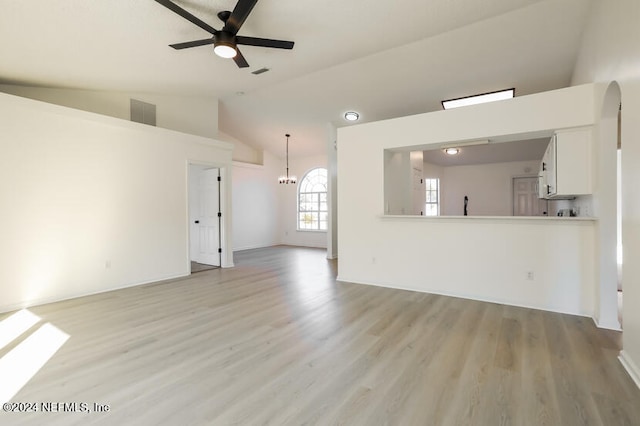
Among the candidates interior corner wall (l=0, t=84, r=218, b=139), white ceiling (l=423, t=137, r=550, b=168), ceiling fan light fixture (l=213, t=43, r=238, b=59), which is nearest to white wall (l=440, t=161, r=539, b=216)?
white ceiling (l=423, t=137, r=550, b=168)

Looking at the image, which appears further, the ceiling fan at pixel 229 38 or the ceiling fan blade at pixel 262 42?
the ceiling fan blade at pixel 262 42

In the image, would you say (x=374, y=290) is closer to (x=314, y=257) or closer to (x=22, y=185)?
(x=314, y=257)

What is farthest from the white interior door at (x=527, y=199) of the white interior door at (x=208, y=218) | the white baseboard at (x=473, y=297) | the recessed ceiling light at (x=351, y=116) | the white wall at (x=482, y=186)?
the white interior door at (x=208, y=218)

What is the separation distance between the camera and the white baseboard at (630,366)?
2.12 m

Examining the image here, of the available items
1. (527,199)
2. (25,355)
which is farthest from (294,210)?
(25,355)


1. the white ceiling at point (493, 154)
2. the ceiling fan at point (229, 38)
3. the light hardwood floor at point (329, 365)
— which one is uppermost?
the ceiling fan at point (229, 38)

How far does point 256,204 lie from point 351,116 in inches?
168

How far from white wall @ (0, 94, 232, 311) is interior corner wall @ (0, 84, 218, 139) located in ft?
1.59

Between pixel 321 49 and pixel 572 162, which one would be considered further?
pixel 321 49

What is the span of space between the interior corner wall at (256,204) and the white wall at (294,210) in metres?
0.18

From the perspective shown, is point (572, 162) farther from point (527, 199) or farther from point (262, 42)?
point (527, 199)

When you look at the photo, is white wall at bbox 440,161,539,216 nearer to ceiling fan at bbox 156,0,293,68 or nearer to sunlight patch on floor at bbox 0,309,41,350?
ceiling fan at bbox 156,0,293,68

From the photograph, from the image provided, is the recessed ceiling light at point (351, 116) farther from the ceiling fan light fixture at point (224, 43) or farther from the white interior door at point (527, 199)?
the white interior door at point (527, 199)

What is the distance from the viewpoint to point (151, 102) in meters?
5.48
